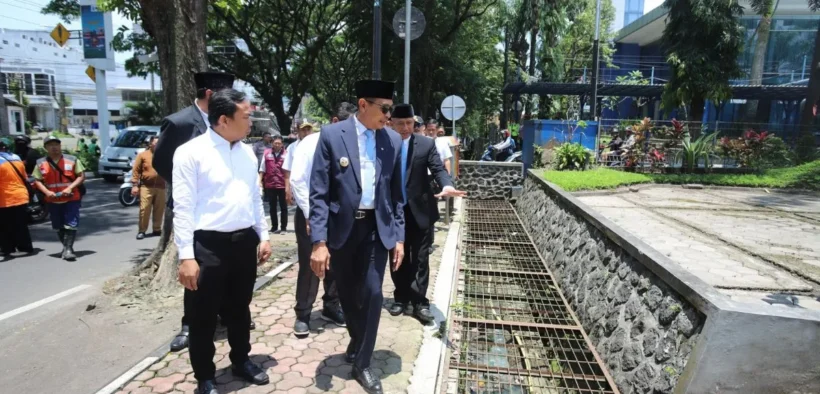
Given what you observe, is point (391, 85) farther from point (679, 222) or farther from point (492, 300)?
point (679, 222)

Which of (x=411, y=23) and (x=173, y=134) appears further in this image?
(x=411, y=23)

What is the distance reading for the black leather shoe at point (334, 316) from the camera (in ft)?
14.8

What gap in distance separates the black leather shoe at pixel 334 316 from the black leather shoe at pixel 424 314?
69cm

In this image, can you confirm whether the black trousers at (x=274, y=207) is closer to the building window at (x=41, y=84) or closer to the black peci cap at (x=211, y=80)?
the black peci cap at (x=211, y=80)

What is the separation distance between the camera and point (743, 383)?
114 inches

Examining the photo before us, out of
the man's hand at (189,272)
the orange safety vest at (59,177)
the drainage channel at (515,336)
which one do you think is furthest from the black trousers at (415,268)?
the orange safety vest at (59,177)

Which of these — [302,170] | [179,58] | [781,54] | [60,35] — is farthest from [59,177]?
[781,54]

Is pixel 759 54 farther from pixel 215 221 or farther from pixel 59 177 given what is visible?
pixel 215 221

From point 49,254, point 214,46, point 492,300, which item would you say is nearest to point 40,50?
point 214,46

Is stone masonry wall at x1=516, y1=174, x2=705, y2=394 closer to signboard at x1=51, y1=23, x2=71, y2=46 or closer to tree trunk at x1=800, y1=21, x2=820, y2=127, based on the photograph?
tree trunk at x1=800, y1=21, x2=820, y2=127

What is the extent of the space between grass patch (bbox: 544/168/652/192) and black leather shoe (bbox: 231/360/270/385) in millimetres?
7049

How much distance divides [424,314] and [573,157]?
337 inches

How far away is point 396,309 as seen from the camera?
16.0 ft

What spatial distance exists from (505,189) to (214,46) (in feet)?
53.0
